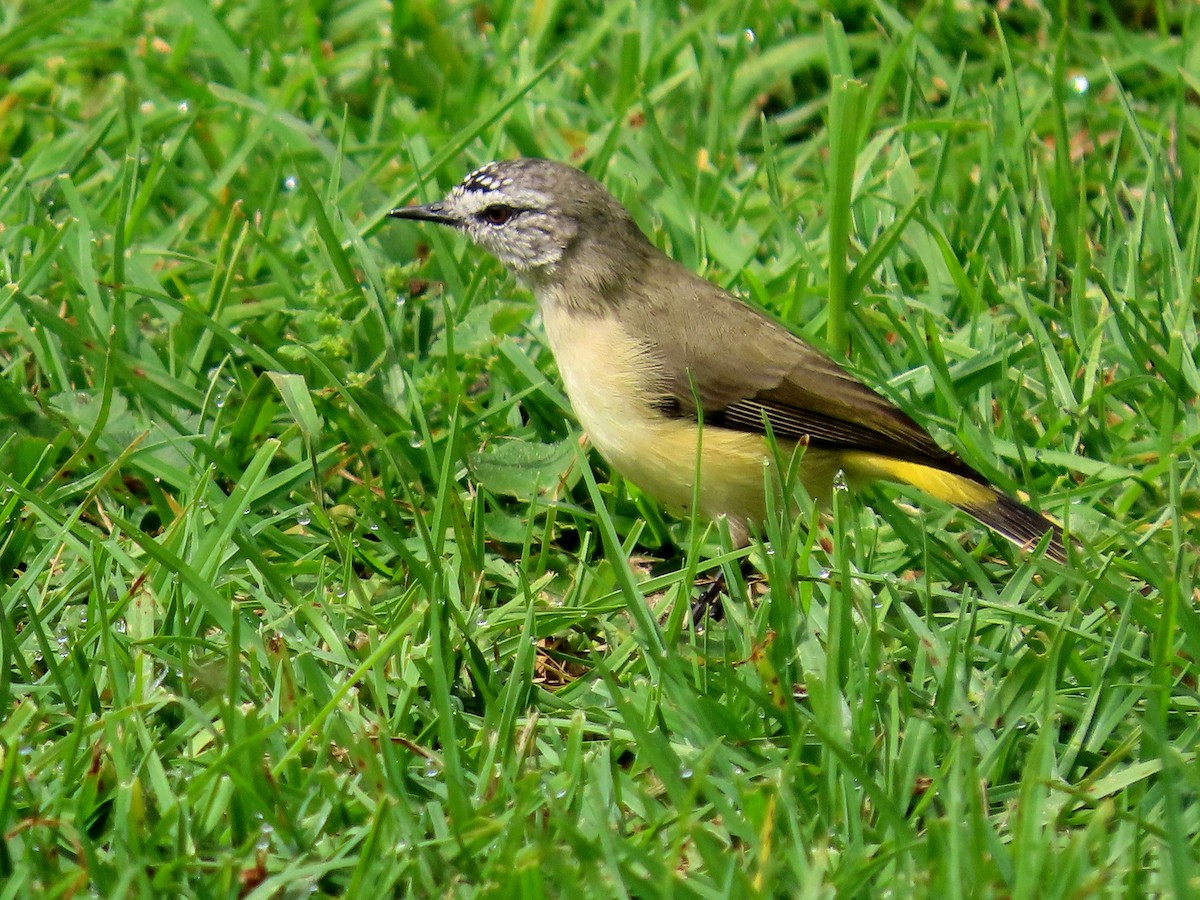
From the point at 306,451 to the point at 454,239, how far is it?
1.45 m

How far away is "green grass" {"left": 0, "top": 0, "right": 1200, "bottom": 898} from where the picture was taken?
10.1 feet

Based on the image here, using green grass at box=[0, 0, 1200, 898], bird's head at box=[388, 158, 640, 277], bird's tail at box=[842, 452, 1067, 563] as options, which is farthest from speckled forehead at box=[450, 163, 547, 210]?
bird's tail at box=[842, 452, 1067, 563]

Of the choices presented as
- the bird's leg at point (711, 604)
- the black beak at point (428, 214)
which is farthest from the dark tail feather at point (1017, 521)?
the black beak at point (428, 214)

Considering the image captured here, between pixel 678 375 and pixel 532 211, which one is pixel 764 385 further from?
pixel 532 211

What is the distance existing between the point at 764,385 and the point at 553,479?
0.71m

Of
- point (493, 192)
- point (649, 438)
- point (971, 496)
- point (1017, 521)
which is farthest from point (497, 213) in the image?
point (1017, 521)

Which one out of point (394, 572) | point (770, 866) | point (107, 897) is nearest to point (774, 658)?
point (770, 866)

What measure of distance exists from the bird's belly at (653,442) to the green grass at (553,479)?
0.61ft

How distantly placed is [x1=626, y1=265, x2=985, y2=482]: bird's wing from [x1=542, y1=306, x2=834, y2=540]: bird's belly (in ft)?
0.24

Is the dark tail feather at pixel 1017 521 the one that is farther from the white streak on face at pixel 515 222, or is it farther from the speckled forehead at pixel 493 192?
the speckled forehead at pixel 493 192

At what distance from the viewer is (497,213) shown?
5.03 meters

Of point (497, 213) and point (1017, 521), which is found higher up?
point (497, 213)

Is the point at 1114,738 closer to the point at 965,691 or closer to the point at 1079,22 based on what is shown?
the point at 965,691

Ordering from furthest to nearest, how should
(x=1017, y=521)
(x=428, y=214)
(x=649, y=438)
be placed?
(x=428, y=214) < (x=649, y=438) < (x=1017, y=521)
